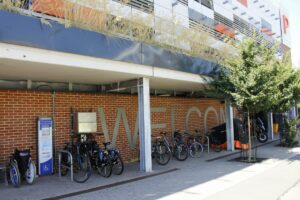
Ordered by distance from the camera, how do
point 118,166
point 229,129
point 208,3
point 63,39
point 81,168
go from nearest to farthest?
point 63,39 → point 81,168 → point 118,166 → point 229,129 → point 208,3

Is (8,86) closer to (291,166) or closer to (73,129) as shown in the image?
(73,129)

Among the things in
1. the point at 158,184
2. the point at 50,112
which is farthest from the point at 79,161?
the point at 158,184

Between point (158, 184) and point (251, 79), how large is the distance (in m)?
4.71

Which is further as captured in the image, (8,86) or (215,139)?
(215,139)

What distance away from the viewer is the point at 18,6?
6383 millimetres

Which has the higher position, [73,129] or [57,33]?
[57,33]

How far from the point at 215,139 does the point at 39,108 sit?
783cm

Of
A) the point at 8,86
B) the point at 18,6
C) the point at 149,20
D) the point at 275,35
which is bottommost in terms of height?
the point at 8,86

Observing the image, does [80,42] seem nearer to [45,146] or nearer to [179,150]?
[45,146]

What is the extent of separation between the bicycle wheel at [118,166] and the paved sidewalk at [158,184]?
0.24 metres

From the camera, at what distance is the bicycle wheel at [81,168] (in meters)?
8.22

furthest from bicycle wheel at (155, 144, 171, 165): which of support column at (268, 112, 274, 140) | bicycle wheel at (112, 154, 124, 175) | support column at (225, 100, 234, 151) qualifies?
support column at (268, 112, 274, 140)

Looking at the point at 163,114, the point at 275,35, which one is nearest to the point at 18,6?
the point at 163,114

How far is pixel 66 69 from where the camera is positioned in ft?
25.2
